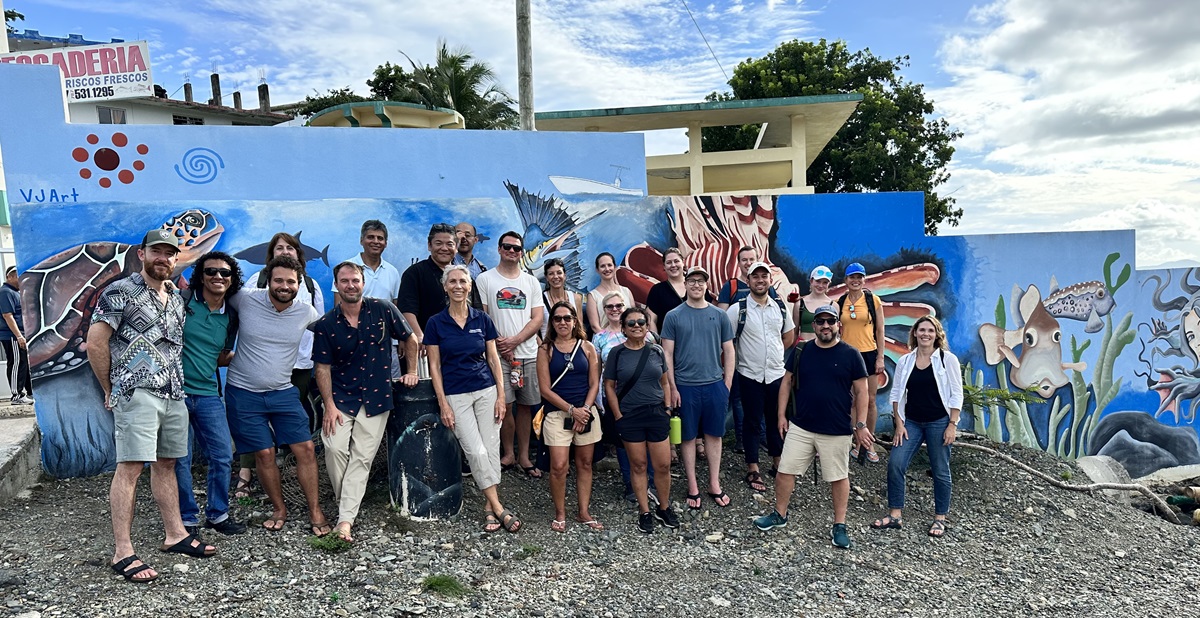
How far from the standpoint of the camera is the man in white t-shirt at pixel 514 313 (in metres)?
5.62

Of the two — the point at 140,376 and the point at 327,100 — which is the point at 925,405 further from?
the point at 327,100

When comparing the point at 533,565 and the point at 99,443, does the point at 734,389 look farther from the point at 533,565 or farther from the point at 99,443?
the point at 99,443

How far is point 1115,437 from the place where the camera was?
30.6ft

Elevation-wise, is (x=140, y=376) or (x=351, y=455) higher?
(x=140, y=376)

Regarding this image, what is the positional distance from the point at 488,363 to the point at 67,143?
4.93 metres

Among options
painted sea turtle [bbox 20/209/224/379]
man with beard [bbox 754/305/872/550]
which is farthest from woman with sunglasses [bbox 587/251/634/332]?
painted sea turtle [bbox 20/209/224/379]

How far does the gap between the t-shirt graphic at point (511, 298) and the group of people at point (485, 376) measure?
1 centimetres

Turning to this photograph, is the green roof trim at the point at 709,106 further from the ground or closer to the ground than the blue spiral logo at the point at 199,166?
further from the ground

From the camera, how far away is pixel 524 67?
10812mm

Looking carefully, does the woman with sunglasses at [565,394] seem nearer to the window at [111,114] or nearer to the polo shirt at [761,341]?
the polo shirt at [761,341]

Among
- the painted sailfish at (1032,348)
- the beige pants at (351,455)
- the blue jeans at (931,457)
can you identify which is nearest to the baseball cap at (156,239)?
the beige pants at (351,455)

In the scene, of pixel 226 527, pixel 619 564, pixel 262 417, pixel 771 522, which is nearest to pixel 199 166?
pixel 262 417

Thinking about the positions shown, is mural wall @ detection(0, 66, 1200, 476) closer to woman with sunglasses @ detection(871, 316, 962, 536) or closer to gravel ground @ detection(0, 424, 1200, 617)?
gravel ground @ detection(0, 424, 1200, 617)

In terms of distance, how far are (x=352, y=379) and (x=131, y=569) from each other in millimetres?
1569
